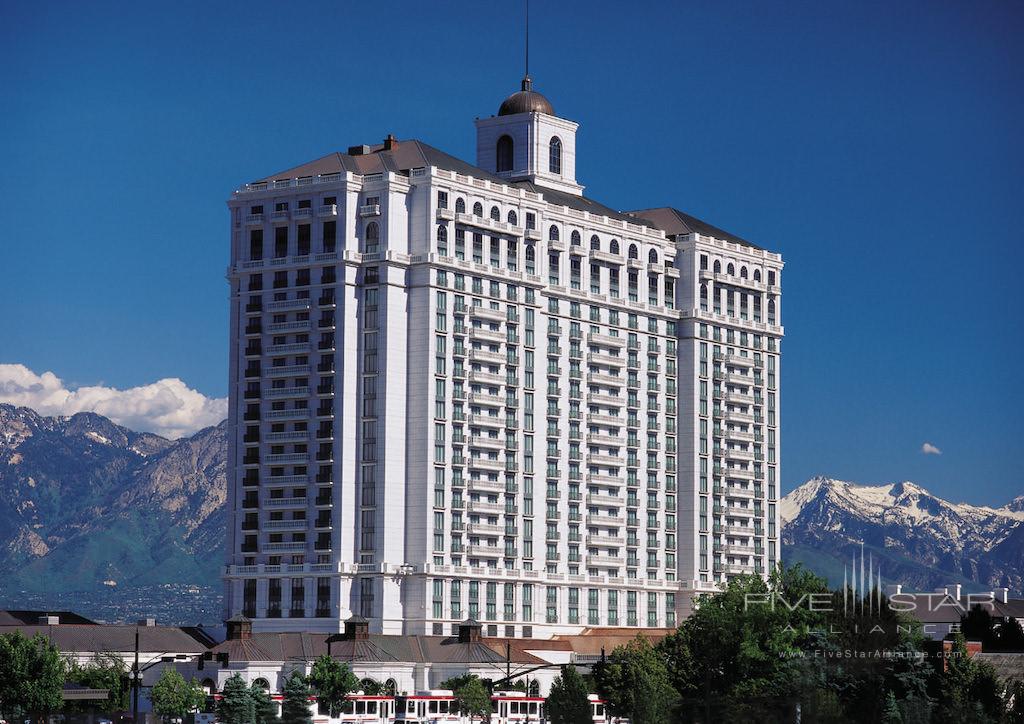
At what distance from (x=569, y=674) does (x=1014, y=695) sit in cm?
3901

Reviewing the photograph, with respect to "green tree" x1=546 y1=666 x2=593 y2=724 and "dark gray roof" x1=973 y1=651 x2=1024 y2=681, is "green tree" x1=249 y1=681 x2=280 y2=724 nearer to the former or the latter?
"green tree" x1=546 y1=666 x2=593 y2=724

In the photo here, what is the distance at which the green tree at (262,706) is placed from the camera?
563 feet

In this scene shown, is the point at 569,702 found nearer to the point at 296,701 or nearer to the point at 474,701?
the point at 474,701

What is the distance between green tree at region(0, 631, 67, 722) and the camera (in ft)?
627

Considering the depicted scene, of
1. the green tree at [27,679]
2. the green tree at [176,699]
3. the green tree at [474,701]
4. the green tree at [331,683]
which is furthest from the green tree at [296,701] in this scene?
the green tree at [27,679]

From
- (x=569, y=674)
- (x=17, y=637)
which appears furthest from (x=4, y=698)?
(x=569, y=674)

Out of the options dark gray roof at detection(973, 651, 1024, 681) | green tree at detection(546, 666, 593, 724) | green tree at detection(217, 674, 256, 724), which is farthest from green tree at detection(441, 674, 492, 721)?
dark gray roof at detection(973, 651, 1024, 681)

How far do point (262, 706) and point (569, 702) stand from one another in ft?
88.9

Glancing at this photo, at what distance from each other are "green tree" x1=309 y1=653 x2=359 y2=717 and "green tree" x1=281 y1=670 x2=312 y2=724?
58.9 inches

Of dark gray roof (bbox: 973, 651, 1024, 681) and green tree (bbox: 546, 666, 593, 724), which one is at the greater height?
dark gray roof (bbox: 973, 651, 1024, 681)

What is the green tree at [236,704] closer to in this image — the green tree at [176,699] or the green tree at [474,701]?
the green tree at [176,699]

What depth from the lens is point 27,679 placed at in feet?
636

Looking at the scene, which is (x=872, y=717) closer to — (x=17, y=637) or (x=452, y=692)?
(x=452, y=692)

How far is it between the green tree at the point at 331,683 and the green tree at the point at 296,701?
4.91 feet
